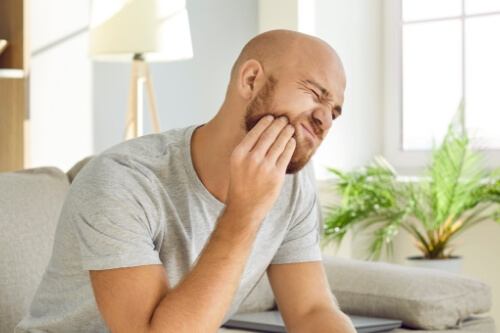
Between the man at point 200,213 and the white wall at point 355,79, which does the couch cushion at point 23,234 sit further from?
the white wall at point 355,79

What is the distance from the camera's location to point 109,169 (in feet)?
5.65

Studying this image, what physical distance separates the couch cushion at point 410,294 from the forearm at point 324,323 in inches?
30.1

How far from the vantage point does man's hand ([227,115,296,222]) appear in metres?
1.61

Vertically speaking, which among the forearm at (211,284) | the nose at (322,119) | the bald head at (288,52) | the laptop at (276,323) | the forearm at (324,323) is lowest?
→ the laptop at (276,323)

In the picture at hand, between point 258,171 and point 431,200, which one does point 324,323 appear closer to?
point 258,171

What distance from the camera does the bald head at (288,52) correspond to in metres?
1.73

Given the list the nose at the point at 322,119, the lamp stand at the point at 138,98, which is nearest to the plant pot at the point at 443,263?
the lamp stand at the point at 138,98

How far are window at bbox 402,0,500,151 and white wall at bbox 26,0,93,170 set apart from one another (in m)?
1.35

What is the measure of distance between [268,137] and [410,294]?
120cm

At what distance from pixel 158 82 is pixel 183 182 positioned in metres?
2.72

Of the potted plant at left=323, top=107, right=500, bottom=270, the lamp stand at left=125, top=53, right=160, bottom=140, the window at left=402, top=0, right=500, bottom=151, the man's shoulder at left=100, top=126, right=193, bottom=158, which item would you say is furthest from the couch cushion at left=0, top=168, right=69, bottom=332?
the window at left=402, top=0, right=500, bottom=151

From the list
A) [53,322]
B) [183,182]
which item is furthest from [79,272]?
[183,182]

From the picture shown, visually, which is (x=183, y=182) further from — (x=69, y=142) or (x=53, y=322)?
(x=69, y=142)

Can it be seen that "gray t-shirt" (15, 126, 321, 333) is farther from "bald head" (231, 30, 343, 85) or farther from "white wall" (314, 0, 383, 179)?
"white wall" (314, 0, 383, 179)
